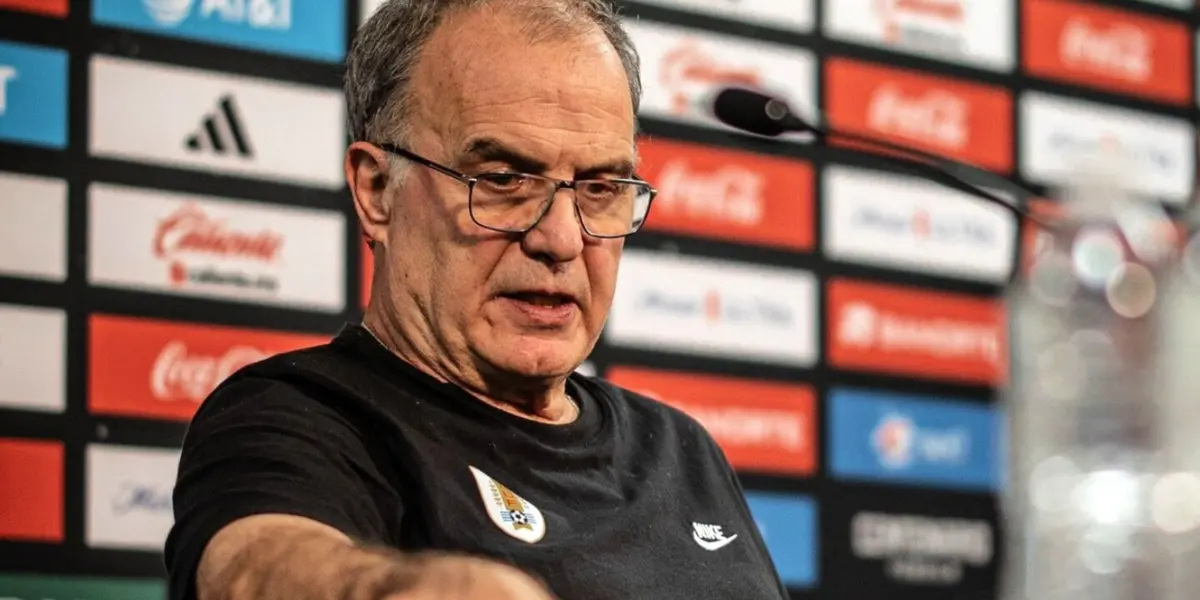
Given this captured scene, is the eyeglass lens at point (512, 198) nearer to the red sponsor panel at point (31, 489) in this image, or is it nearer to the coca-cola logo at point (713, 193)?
the red sponsor panel at point (31, 489)

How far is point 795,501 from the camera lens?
12.1ft

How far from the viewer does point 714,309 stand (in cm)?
360

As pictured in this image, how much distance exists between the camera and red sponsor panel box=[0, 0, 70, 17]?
2.89 metres

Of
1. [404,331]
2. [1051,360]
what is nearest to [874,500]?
[1051,360]

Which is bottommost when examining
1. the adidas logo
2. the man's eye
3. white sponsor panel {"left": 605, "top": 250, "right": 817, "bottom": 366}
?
white sponsor panel {"left": 605, "top": 250, "right": 817, "bottom": 366}

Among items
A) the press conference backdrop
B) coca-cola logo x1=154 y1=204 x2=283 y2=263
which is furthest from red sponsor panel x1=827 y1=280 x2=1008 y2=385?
coca-cola logo x1=154 y1=204 x2=283 y2=263

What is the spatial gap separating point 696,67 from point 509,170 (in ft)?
7.16

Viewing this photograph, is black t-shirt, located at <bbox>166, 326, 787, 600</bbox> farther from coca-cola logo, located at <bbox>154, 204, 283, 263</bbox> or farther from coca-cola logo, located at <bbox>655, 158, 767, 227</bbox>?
coca-cola logo, located at <bbox>655, 158, 767, 227</bbox>

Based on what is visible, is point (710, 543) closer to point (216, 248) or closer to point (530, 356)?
point (530, 356)

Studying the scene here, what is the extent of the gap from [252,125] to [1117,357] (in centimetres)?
318

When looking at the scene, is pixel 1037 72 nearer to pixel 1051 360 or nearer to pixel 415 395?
A: pixel 1051 360

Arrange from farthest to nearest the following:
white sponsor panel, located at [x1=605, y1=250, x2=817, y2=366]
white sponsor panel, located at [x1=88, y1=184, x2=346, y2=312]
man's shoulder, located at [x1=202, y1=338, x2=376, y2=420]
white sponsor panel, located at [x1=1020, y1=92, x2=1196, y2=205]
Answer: white sponsor panel, located at [x1=1020, y1=92, x2=1196, y2=205] < white sponsor panel, located at [x1=605, y1=250, x2=817, y2=366] < white sponsor panel, located at [x1=88, y1=184, x2=346, y2=312] < man's shoulder, located at [x1=202, y1=338, x2=376, y2=420]

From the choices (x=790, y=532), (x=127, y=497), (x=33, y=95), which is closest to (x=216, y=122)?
(x=33, y=95)

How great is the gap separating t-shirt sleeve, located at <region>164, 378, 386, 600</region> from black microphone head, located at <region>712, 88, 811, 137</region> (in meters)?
0.75
